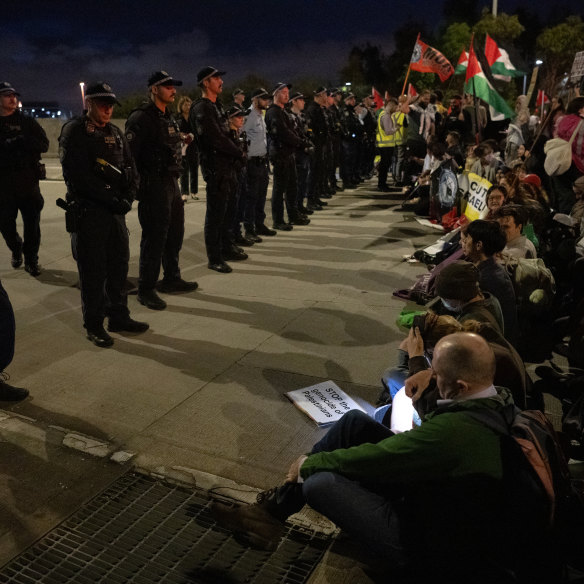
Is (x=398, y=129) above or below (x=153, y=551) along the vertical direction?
above

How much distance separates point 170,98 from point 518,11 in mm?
52953

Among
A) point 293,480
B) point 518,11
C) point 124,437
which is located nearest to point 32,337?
point 124,437

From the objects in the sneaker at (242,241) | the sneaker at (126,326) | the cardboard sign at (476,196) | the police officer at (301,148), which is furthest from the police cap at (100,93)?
the police officer at (301,148)

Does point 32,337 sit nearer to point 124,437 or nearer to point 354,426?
point 124,437

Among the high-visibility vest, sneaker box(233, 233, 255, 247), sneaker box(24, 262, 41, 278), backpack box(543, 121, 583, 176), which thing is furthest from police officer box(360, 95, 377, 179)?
sneaker box(24, 262, 41, 278)

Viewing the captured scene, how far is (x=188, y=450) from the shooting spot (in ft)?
11.5

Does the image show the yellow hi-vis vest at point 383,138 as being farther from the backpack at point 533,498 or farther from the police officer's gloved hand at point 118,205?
the backpack at point 533,498

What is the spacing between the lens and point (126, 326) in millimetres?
5344

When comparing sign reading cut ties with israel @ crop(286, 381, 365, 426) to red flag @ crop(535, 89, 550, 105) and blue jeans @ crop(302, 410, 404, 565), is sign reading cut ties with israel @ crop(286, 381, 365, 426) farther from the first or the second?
red flag @ crop(535, 89, 550, 105)

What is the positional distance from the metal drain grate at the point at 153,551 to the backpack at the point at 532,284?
2.93 meters

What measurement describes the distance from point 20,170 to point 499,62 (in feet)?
25.0

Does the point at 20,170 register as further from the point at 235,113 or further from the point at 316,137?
the point at 316,137

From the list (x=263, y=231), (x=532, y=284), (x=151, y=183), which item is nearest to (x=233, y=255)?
(x=263, y=231)

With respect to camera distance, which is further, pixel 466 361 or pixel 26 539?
pixel 26 539
